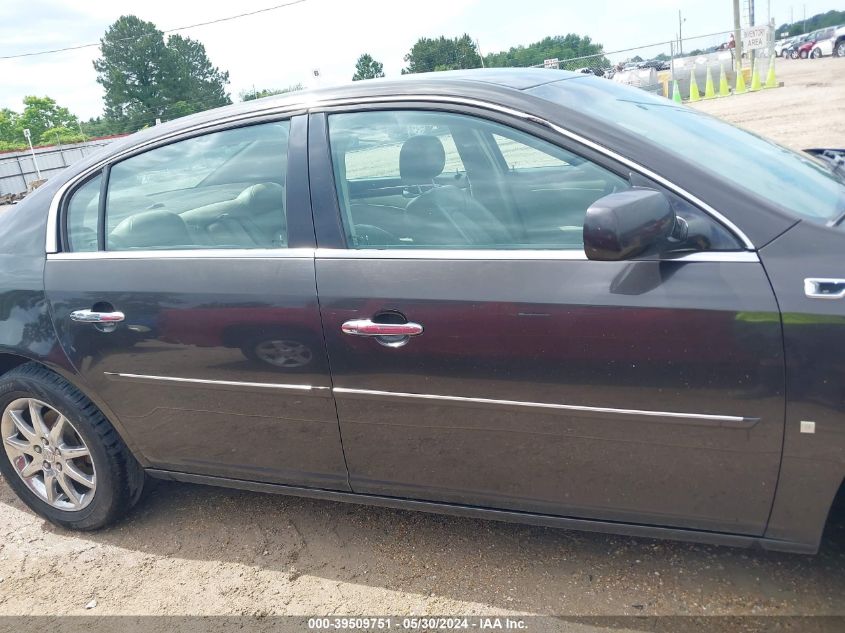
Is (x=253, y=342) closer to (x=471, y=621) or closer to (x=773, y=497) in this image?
(x=471, y=621)

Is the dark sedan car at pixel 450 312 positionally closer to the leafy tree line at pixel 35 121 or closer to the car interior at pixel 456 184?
the car interior at pixel 456 184

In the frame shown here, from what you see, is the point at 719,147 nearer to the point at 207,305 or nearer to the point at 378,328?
the point at 378,328

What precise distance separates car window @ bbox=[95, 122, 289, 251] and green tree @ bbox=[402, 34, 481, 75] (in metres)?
38.8

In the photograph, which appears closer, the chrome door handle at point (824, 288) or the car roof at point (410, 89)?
the chrome door handle at point (824, 288)

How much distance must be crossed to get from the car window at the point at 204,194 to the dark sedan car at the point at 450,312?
0.04 feet

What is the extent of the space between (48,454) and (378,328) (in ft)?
5.84

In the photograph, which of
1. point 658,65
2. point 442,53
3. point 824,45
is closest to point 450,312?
point 442,53

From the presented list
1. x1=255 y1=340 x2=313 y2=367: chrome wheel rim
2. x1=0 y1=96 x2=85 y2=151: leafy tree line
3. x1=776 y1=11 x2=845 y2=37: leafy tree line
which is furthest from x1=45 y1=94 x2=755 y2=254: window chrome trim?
x1=0 y1=96 x2=85 y2=151: leafy tree line

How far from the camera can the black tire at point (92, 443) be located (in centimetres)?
294

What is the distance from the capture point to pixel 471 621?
2.32m

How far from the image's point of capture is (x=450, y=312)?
85.7 inches

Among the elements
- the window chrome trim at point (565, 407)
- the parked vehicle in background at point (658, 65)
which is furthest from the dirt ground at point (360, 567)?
the parked vehicle in background at point (658, 65)

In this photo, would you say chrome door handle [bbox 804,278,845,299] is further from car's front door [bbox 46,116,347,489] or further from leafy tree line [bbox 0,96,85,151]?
leafy tree line [bbox 0,96,85,151]

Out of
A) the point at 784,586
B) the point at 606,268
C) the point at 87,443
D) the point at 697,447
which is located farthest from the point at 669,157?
the point at 87,443
